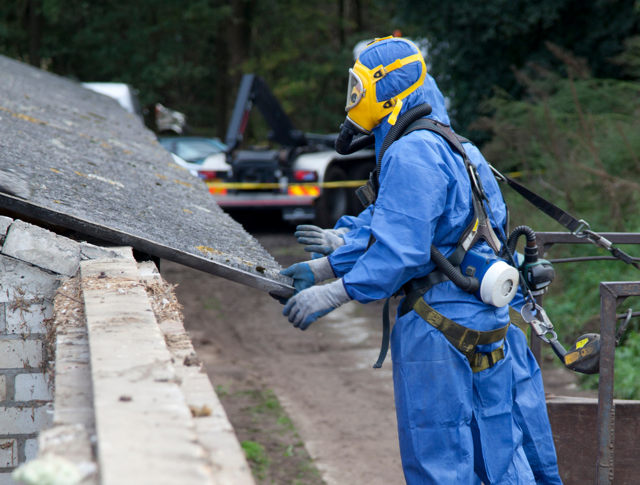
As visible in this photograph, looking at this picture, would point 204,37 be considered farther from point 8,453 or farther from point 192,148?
point 8,453

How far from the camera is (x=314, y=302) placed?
2.35 metres

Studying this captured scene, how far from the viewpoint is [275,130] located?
470 inches

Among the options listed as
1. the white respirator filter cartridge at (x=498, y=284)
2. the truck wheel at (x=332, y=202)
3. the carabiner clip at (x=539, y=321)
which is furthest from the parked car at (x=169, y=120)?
the white respirator filter cartridge at (x=498, y=284)

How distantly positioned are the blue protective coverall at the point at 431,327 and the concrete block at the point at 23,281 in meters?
1.09

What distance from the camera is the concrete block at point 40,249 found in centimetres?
235

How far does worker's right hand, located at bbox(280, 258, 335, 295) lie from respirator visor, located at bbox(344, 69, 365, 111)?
0.61m

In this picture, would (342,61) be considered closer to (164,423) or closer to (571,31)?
(571,31)

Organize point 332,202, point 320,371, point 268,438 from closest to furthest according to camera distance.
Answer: point 268,438 → point 320,371 → point 332,202

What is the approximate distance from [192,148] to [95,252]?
11703 millimetres

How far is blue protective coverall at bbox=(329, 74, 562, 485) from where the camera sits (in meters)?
2.54

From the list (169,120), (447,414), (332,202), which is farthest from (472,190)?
(169,120)

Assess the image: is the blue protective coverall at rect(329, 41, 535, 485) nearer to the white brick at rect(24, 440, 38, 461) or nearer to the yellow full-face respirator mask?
the yellow full-face respirator mask

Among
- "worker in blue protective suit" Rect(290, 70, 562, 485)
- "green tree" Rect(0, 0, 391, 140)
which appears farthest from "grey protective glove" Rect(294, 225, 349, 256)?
"green tree" Rect(0, 0, 391, 140)

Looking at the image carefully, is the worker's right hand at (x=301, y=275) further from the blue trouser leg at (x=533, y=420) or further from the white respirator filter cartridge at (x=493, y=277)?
the blue trouser leg at (x=533, y=420)
